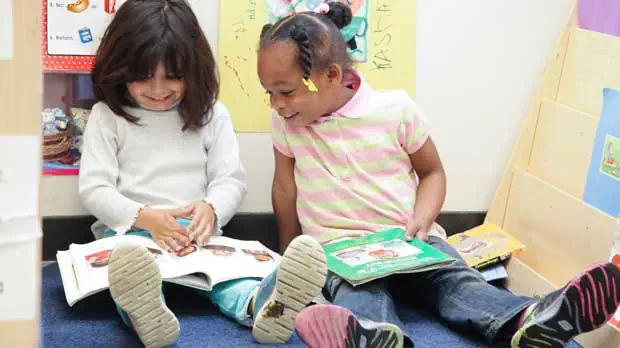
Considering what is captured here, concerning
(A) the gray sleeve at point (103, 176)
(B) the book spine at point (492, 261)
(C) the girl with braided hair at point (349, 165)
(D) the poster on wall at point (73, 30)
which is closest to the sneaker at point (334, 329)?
(C) the girl with braided hair at point (349, 165)

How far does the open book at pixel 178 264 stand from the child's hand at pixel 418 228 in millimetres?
241

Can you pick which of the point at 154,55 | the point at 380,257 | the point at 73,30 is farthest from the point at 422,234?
the point at 73,30

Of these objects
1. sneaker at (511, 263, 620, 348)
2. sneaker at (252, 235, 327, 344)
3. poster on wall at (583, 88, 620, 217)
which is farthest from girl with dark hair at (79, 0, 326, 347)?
poster on wall at (583, 88, 620, 217)

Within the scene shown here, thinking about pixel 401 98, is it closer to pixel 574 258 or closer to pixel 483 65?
pixel 483 65

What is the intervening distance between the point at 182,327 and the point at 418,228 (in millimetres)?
452

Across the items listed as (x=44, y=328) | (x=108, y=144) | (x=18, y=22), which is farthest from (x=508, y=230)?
(x=18, y=22)

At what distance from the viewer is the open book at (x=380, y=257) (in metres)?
1.41

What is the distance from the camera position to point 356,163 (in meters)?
1.60

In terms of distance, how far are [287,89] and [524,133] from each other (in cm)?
58

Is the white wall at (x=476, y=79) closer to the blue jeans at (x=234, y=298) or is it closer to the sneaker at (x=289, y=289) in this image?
the blue jeans at (x=234, y=298)

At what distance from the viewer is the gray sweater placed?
5.08ft

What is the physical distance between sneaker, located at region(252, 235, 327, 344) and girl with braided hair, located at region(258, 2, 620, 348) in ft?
0.44

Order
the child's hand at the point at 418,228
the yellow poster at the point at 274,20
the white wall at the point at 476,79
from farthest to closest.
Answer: the white wall at the point at 476,79 < the yellow poster at the point at 274,20 < the child's hand at the point at 418,228

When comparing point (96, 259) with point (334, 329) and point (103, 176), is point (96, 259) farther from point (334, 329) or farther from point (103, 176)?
point (334, 329)
